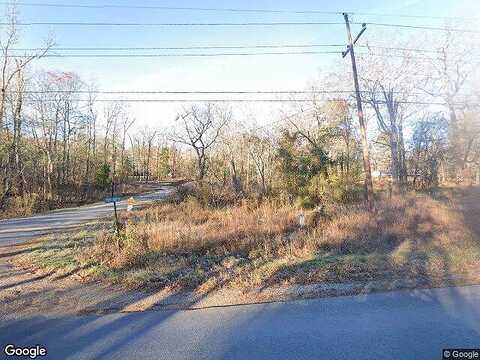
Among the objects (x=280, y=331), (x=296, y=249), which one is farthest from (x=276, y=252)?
(x=280, y=331)

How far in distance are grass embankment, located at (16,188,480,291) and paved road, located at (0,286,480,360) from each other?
115cm

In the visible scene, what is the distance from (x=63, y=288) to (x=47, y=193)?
88.8 ft

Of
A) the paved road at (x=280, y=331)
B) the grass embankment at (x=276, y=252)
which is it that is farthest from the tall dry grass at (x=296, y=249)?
the paved road at (x=280, y=331)

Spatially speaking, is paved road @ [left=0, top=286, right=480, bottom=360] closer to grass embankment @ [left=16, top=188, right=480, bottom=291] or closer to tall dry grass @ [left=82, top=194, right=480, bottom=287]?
grass embankment @ [left=16, top=188, right=480, bottom=291]

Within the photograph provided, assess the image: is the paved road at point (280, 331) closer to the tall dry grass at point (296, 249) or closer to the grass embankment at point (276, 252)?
the grass embankment at point (276, 252)

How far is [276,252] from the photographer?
8.42 meters

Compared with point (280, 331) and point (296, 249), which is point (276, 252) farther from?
point (280, 331)

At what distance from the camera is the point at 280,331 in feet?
13.7

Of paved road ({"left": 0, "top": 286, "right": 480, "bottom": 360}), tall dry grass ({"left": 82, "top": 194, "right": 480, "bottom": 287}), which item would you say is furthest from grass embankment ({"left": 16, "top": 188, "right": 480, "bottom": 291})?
paved road ({"left": 0, "top": 286, "right": 480, "bottom": 360})

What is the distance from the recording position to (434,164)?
33531 mm

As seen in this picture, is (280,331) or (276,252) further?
(276,252)

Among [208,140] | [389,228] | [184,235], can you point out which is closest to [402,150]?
[208,140]

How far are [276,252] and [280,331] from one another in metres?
4.28

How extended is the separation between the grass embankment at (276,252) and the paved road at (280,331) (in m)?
1.15
